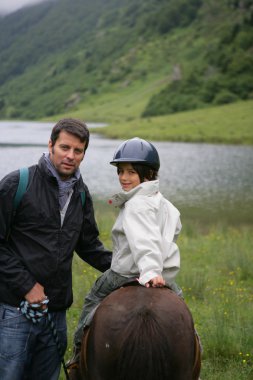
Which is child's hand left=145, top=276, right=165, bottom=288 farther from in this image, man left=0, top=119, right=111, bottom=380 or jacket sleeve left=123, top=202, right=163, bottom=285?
man left=0, top=119, right=111, bottom=380

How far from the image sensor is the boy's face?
392 centimetres

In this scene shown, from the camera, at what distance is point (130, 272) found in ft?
12.0

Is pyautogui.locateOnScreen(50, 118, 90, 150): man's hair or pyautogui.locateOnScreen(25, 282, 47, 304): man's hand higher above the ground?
pyautogui.locateOnScreen(50, 118, 90, 150): man's hair

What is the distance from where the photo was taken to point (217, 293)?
810cm

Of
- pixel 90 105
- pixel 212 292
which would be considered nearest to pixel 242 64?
pixel 90 105

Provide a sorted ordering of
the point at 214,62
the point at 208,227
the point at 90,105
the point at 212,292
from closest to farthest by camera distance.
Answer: the point at 212,292 < the point at 208,227 < the point at 214,62 < the point at 90,105

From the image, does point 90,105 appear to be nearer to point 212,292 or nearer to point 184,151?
point 184,151

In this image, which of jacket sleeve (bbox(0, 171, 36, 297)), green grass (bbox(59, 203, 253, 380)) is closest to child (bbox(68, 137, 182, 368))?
jacket sleeve (bbox(0, 171, 36, 297))

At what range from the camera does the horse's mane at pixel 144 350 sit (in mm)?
3176

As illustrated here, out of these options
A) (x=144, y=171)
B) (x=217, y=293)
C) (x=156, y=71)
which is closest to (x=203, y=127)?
(x=217, y=293)

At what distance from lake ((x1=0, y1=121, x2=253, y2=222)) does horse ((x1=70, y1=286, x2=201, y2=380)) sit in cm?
1473

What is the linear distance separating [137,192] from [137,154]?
1.19 ft

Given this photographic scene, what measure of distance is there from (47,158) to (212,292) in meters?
5.04

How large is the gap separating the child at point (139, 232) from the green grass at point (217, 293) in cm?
206
